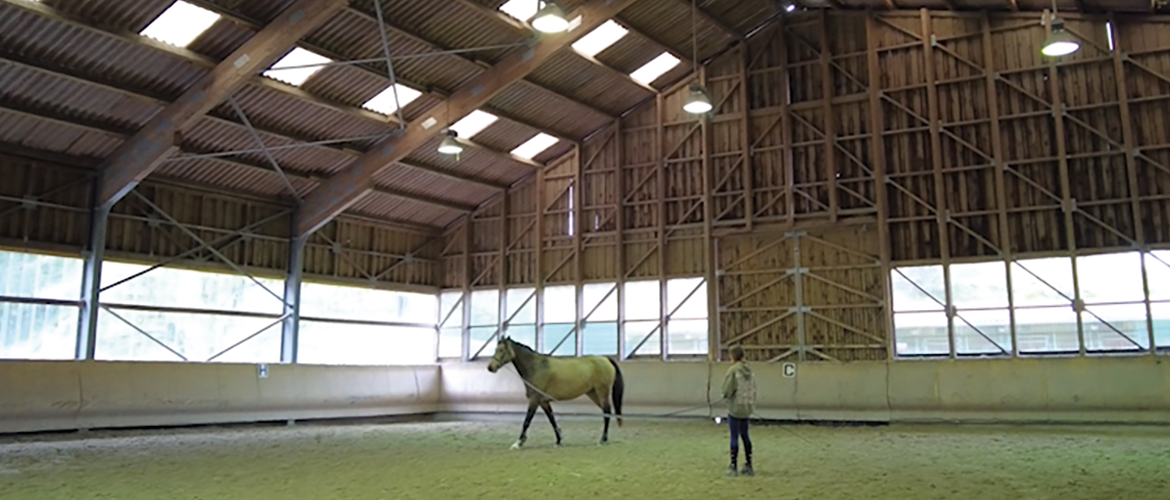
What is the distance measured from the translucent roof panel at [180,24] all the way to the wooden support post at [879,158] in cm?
1479

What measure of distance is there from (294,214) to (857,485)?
17312 mm

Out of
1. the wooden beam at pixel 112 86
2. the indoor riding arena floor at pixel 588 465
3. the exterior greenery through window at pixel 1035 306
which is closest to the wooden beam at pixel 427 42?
the wooden beam at pixel 112 86

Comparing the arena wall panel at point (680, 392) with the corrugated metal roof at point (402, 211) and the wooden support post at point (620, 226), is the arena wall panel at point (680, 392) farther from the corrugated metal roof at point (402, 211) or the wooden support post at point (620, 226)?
the corrugated metal roof at point (402, 211)

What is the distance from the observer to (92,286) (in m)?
17.8

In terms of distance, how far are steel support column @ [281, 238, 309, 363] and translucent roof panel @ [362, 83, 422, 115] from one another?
4.57 metres

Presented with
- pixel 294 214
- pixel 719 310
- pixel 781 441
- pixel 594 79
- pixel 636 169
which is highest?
pixel 594 79

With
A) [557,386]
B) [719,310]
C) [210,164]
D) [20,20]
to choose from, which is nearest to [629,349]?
[719,310]

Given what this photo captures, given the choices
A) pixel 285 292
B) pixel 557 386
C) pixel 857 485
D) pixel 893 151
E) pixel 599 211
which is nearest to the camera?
pixel 857 485

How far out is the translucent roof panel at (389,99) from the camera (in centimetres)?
1892

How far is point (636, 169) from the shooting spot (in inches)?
909

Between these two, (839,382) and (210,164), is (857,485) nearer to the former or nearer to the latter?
(839,382)

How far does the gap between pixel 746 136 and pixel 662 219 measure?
3.11 meters

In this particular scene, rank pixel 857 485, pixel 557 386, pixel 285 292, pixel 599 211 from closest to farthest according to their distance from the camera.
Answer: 1. pixel 857 485
2. pixel 557 386
3. pixel 285 292
4. pixel 599 211

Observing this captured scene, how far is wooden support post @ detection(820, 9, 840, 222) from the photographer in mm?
20266
